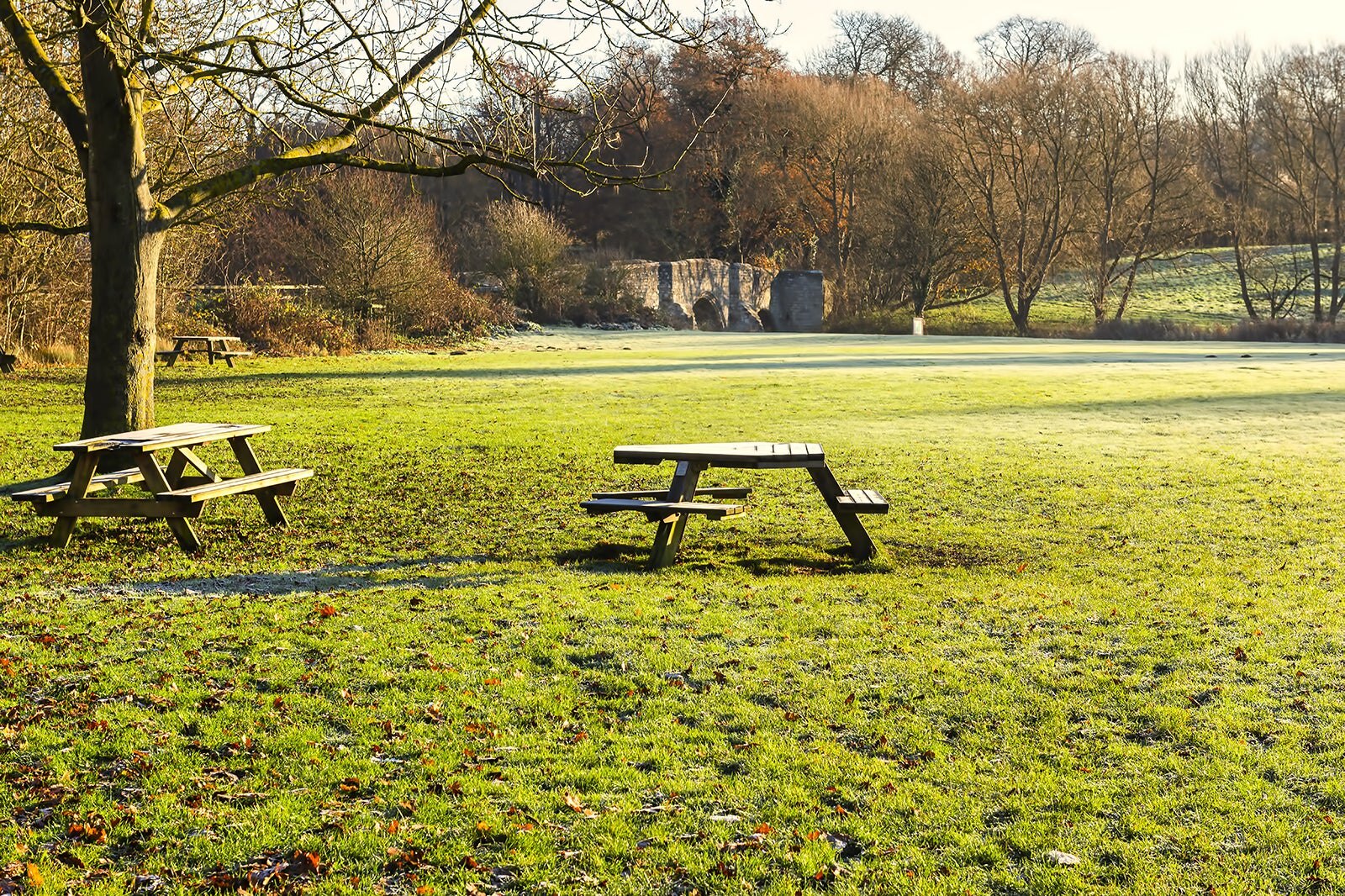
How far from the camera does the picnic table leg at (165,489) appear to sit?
9.05 meters

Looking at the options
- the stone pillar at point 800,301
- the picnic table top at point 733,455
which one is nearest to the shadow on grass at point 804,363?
the picnic table top at point 733,455

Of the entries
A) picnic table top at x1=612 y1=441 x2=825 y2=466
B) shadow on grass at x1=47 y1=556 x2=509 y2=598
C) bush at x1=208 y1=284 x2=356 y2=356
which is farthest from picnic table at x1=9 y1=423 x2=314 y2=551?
bush at x1=208 y1=284 x2=356 y2=356

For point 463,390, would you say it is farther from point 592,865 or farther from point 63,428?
point 592,865

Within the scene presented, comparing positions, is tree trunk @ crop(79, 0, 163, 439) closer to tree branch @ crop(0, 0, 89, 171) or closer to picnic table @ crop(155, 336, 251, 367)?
tree branch @ crop(0, 0, 89, 171)

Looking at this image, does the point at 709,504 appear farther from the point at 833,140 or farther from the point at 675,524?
the point at 833,140

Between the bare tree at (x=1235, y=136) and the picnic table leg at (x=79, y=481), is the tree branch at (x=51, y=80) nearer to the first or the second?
the picnic table leg at (x=79, y=481)

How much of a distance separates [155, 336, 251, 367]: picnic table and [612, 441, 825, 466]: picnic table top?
22529 mm

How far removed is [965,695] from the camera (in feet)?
20.1

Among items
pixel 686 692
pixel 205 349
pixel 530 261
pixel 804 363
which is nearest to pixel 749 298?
pixel 530 261

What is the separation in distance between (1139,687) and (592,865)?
3239 millimetres

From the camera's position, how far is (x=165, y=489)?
907 centimetres

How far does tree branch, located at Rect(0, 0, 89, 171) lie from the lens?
1090cm

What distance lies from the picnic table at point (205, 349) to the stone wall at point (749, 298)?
31.0 m

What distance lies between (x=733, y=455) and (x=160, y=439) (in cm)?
408
